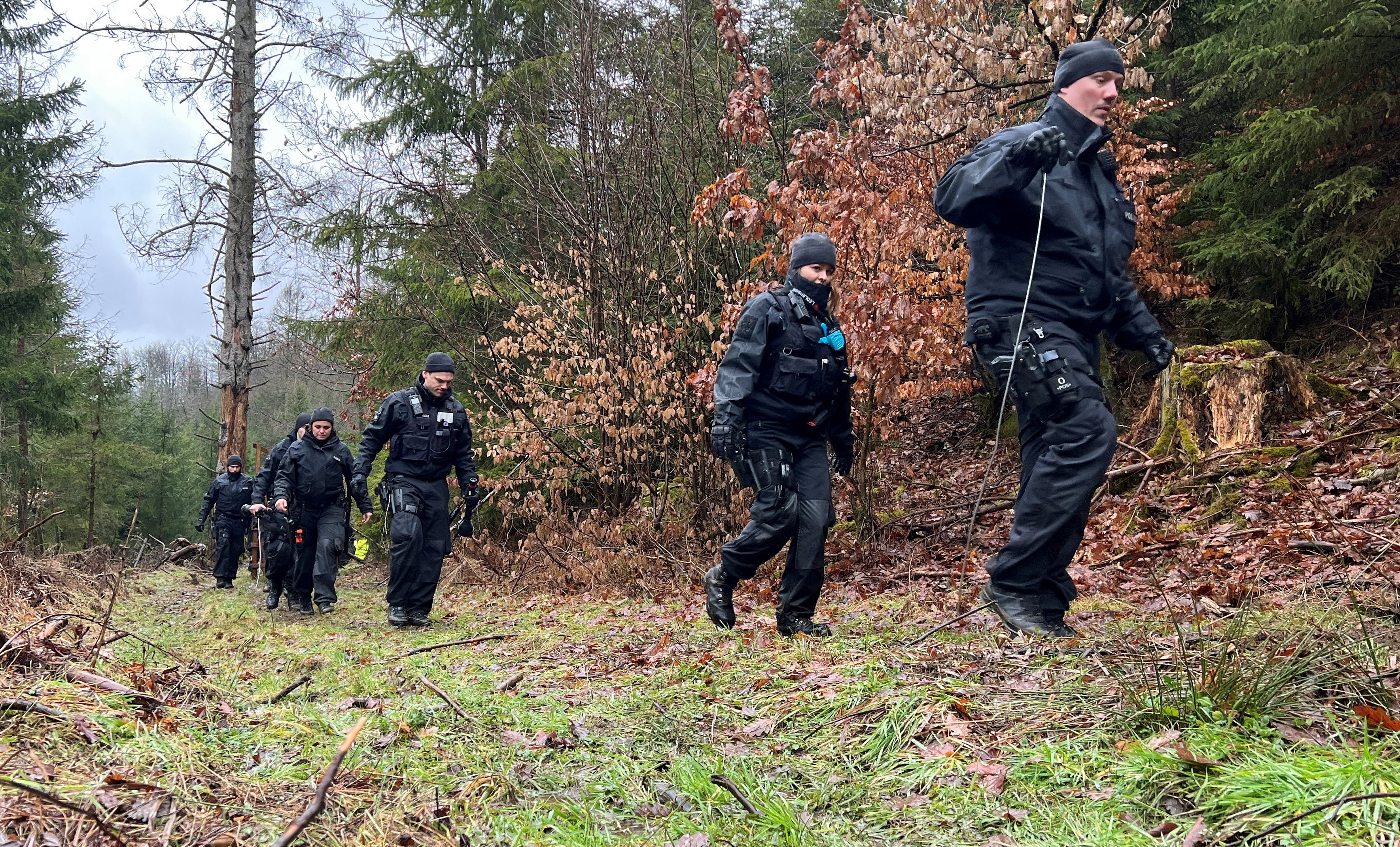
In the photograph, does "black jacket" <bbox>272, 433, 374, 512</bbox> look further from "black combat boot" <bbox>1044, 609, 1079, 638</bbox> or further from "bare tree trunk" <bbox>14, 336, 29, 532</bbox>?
"bare tree trunk" <bbox>14, 336, 29, 532</bbox>

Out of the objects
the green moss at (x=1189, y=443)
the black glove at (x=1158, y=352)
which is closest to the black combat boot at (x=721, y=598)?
the black glove at (x=1158, y=352)

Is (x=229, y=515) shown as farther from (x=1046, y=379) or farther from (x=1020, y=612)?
(x=1046, y=379)

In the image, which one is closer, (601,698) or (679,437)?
(601,698)

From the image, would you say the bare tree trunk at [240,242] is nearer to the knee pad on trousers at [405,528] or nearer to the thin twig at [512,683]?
the knee pad on trousers at [405,528]

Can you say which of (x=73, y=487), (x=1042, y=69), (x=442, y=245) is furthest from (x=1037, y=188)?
(x=73, y=487)

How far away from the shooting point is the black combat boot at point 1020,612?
3.89 meters

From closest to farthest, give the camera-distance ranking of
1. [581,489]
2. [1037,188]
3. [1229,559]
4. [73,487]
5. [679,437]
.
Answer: [1037,188], [1229,559], [679,437], [581,489], [73,487]

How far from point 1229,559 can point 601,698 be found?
418cm

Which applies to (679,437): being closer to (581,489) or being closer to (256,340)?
(581,489)

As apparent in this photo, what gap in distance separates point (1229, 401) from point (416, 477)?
23.3 feet

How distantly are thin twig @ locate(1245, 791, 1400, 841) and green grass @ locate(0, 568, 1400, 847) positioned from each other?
3 cm

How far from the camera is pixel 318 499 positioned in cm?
946

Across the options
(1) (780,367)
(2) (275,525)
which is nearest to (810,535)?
(1) (780,367)

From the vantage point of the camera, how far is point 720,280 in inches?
357
